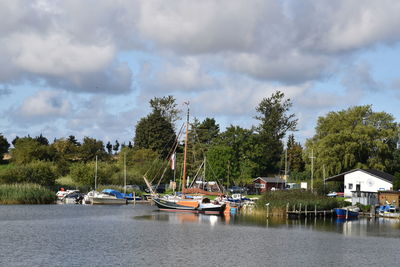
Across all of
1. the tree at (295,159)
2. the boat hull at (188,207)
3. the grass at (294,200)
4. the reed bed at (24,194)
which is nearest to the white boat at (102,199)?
the reed bed at (24,194)

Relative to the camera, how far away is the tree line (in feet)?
387

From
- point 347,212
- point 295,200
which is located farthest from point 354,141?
point 295,200

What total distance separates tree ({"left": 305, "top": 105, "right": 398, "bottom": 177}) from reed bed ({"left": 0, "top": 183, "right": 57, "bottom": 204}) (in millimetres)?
55645

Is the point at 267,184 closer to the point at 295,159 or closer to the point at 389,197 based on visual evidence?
the point at 295,159

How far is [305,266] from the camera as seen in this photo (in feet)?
137

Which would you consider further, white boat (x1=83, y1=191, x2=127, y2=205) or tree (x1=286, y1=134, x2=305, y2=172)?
tree (x1=286, y1=134, x2=305, y2=172)

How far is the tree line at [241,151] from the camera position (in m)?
118

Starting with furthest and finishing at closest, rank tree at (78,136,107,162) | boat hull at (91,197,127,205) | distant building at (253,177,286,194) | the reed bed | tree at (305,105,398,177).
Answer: tree at (78,136,107,162), distant building at (253,177,286,194), tree at (305,105,398,177), boat hull at (91,197,127,205), the reed bed

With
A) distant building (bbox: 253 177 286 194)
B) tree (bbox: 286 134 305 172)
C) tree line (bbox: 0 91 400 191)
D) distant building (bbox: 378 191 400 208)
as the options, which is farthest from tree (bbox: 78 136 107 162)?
distant building (bbox: 378 191 400 208)

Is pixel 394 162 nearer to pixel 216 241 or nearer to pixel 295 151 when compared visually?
pixel 295 151

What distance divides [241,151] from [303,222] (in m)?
67.0

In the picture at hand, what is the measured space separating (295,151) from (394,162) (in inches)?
1687

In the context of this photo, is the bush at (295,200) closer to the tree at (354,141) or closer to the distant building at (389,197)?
the distant building at (389,197)

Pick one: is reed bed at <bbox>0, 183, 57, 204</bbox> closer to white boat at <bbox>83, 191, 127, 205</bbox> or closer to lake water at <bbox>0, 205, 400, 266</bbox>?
white boat at <bbox>83, 191, 127, 205</bbox>
